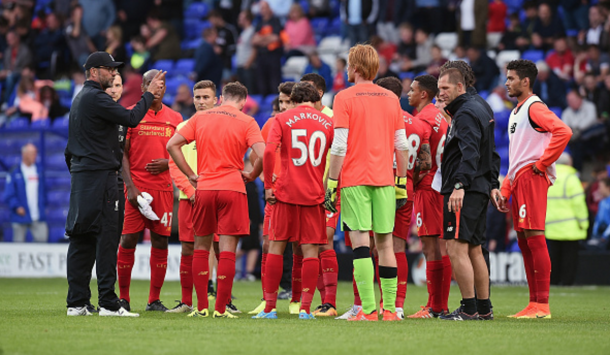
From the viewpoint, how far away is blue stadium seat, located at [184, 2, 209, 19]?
25922 mm

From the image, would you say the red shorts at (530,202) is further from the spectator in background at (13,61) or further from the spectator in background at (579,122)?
the spectator in background at (13,61)

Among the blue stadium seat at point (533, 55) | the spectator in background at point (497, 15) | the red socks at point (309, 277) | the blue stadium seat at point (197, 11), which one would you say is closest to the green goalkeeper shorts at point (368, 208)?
the red socks at point (309, 277)

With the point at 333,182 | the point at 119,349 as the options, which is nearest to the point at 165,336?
the point at 119,349

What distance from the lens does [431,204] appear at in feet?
30.4

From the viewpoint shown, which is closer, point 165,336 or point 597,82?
point 165,336

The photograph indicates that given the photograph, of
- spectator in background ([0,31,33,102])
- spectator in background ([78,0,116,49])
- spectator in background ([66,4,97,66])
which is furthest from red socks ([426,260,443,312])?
spectator in background ([0,31,33,102])

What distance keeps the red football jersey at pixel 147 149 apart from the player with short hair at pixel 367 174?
2.65 m

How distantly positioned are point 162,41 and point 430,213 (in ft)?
50.5

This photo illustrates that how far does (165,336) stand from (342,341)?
1.46 meters

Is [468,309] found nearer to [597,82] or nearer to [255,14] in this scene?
[597,82]

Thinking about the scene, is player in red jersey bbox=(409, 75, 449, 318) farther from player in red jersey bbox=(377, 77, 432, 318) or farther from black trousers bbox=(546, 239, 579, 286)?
black trousers bbox=(546, 239, 579, 286)

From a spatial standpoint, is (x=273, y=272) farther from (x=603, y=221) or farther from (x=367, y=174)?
(x=603, y=221)

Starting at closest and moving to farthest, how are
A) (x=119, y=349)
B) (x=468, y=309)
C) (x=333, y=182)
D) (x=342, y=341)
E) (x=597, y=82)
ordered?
(x=119, y=349), (x=342, y=341), (x=333, y=182), (x=468, y=309), (x=597, y=82)

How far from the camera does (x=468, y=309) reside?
28.2 feet
